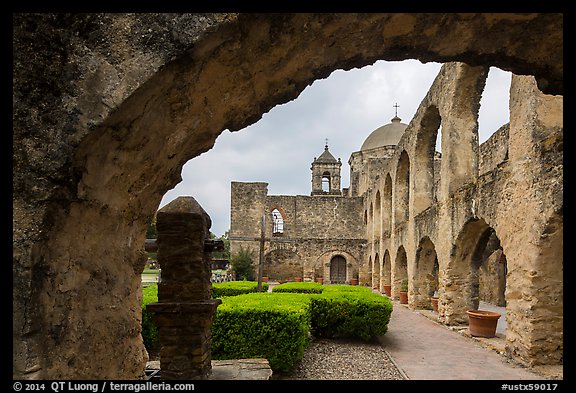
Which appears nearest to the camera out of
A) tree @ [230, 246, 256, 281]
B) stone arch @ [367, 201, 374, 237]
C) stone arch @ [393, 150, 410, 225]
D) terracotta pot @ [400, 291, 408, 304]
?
terracotta pot @ [400, 291, 408, 304]

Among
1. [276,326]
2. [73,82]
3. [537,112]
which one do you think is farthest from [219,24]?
[537,112]

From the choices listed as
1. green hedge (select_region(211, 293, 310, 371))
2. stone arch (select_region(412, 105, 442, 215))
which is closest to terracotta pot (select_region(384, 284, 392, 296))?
stone arch (select_region(412, 105, 442, 215))

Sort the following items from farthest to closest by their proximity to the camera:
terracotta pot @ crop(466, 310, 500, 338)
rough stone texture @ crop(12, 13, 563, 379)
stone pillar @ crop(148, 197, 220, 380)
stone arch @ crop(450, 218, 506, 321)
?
stone arch @ crop(450, 218, 506, 321) < terracotta pot @ crop(466, 310, 500, 338) < stone pillar @ crop(148, 197, 220, 380) < rough stone texture @ crop(12, 13, 563, 379)

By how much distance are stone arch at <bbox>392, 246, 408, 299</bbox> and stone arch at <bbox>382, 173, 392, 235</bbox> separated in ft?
8.28

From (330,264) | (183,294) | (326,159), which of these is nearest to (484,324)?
(183,294)

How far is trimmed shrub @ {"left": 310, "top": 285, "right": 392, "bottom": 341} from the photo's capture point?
8.46 m

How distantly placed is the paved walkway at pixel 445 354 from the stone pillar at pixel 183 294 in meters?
3.57

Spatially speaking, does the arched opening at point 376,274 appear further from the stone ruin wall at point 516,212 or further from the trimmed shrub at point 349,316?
the trimmed shrub at point 349,316

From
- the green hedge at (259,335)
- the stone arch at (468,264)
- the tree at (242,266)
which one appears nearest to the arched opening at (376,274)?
the tree at (242,266)

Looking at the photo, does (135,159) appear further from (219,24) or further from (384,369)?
(384,369)

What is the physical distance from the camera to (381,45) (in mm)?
2287

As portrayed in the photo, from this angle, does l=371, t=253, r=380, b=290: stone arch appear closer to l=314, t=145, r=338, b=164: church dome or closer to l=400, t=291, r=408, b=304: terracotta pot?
l=400, t=291, r=408, b=304: terracotta pot
